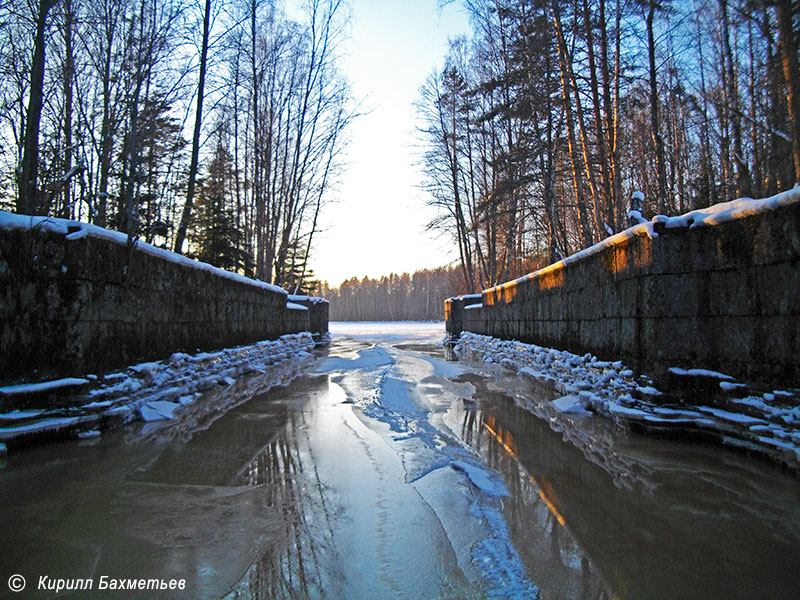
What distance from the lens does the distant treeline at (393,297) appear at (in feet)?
301

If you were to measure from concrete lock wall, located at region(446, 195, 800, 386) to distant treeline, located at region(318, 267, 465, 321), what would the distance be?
81316mm

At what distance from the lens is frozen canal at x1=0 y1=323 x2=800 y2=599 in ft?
6.27

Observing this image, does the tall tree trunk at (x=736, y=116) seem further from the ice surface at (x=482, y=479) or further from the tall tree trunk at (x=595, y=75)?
the ice surface at (x=482, y=479)

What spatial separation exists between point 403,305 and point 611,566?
94.7 meters

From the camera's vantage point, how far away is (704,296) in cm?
396

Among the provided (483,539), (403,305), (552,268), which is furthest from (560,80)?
(403,305)

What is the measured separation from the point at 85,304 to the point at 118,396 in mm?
1054

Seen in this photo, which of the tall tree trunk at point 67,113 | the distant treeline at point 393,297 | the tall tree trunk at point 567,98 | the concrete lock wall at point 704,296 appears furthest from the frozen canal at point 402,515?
the distant treeline at point 393,297

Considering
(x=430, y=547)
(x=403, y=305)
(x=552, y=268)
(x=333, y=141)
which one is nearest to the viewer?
(x=430, y=547)

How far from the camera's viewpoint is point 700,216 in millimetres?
4055

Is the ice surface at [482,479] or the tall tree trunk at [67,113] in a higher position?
the tall tree trunk at [67,113]

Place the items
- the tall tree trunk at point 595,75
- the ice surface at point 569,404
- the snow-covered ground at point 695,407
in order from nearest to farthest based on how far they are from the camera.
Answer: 1. the snow-covered ground at point 695,407
2. the ice surface at point 569,404
3. the tall tree trunk at point 595,75

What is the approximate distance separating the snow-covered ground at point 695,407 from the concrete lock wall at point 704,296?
0.50ft

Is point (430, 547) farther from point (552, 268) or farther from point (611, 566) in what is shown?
point (552, 268)
